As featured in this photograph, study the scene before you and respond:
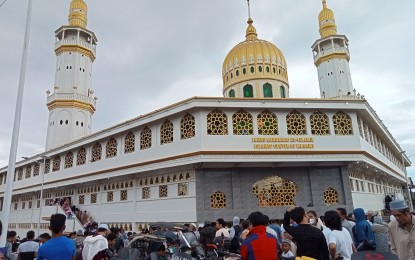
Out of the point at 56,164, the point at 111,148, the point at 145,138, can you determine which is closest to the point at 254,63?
the point at 145,138

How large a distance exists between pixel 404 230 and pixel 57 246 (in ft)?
12.6

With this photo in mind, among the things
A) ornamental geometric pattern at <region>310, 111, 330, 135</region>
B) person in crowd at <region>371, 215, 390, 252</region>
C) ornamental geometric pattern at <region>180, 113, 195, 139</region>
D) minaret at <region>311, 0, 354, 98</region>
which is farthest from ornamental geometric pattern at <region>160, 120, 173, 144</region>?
minaret at <region>311, 0, 354, 98</region>

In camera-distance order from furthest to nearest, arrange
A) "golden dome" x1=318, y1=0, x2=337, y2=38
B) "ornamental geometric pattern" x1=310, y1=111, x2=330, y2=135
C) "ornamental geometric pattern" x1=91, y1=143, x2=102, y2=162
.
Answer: "golden dome" x1=318, y1=0, x2=337, y2=38 → "ornamental geometric pattern" x1=91, y1=143, x2=102, y2=162 → "ornamental geometric pattern" x1=310, y1=111, x2=330, y2=135

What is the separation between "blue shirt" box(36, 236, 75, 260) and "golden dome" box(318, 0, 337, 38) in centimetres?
3448

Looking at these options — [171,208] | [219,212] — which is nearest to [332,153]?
[219,212]

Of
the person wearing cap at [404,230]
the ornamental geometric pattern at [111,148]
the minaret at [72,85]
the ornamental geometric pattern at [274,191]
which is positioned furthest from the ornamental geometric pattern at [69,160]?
the person wearing cap at [404,230]

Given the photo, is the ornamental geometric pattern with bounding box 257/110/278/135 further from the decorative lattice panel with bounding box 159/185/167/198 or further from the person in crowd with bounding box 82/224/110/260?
the person in crowd with bounding box 82/224/110/260

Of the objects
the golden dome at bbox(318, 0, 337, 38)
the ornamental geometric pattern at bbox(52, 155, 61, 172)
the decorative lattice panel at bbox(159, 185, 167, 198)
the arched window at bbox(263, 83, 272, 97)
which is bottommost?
the decorative lattice panel at bbox(159, 185, 167, 198)

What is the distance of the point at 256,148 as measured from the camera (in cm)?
1562

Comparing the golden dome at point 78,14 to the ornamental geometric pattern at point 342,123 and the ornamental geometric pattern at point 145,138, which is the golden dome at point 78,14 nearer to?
the ornamental geometric pattern at point 145,138

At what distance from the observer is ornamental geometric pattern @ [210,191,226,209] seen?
51.5ft

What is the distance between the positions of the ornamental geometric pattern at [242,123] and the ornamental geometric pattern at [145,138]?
17.0ft

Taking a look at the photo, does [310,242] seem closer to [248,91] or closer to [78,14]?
[248,91]

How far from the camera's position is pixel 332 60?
32.5 m
